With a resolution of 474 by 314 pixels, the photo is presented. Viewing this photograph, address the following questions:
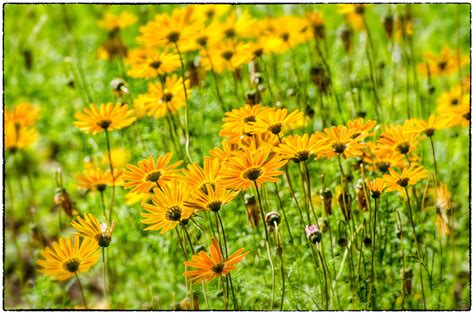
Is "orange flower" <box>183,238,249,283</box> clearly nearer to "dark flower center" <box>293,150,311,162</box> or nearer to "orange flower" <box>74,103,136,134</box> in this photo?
"dark flower center" <box>293,150,311,162</box>

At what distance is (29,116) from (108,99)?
0.18 m

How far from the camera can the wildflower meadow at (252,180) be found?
1.05 m

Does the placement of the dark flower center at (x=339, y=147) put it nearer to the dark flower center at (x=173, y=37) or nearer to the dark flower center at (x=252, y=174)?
the dark flower center at (x=252, y=174)

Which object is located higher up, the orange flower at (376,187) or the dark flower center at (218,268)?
the orange flower at (376,187)

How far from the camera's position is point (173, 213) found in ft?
3.27

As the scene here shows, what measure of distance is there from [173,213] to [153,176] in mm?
80

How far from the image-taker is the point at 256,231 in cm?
124

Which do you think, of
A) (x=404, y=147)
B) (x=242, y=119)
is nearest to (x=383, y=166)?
(x=404, y=147)

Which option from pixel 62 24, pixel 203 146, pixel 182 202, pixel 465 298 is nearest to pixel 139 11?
pixel 62 24

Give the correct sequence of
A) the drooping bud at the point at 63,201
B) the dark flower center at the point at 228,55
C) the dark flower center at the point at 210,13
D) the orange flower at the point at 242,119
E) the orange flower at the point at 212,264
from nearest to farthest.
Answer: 1. the orange flower at the point at 212,264
2. the orange flower at the point at 242,119
3. the drooping bud at the point at 63,201
4. the dark flower center at the point at 228,55
5. the dark flower center at the point at 210,13

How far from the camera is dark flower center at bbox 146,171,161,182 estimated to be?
104 centimetres

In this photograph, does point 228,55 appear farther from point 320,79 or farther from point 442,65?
point 442,65

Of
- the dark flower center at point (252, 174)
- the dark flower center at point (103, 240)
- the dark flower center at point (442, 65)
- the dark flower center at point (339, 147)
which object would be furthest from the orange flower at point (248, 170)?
the dark flower center at point (442, 65)

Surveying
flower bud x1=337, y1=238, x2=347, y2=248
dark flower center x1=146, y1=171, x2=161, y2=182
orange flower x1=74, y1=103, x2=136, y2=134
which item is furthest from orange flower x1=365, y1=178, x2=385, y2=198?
orange flower x1=74, y1=103, x2=136, y2=134
